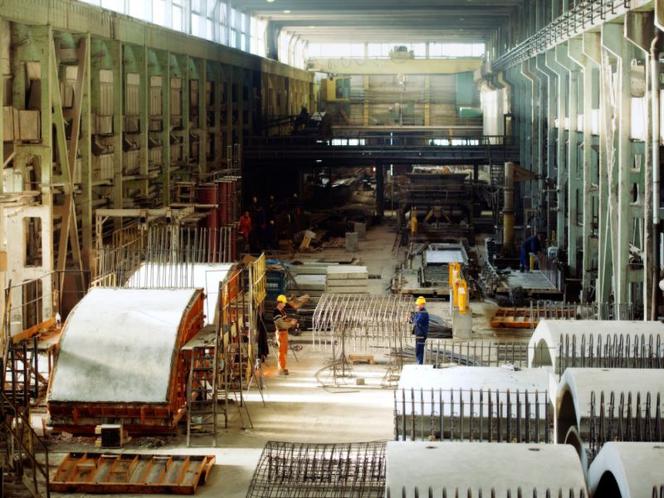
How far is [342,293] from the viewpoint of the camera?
91.6 feet

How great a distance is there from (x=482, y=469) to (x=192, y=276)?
1154 cm

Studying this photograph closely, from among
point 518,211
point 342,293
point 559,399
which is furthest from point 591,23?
point 518,211

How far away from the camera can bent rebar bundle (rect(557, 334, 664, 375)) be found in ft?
45.2

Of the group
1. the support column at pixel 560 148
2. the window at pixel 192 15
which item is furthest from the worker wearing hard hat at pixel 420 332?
the support column at pixel 560 148

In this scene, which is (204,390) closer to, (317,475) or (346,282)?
(317,475)

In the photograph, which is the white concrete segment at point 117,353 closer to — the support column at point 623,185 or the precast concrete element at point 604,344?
the precast concrete element at point 604,344

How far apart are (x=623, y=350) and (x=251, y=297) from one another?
7167 mm

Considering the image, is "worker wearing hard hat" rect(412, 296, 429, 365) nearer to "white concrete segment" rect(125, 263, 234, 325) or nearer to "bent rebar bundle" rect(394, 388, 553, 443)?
"white concrete segment" rect(125, 263, 234, 325)

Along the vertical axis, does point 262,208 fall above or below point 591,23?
below

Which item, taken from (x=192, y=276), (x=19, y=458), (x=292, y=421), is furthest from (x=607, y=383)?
(x=192, y=276)

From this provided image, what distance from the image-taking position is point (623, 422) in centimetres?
1089

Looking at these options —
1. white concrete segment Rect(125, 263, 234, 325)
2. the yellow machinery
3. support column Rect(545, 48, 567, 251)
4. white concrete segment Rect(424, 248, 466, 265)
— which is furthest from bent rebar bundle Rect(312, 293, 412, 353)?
support column Rect(545, 48, 567, 251)

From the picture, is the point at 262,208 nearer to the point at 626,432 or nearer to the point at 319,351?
the point at 319,351

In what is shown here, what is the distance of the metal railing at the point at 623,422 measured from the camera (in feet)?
34.8
